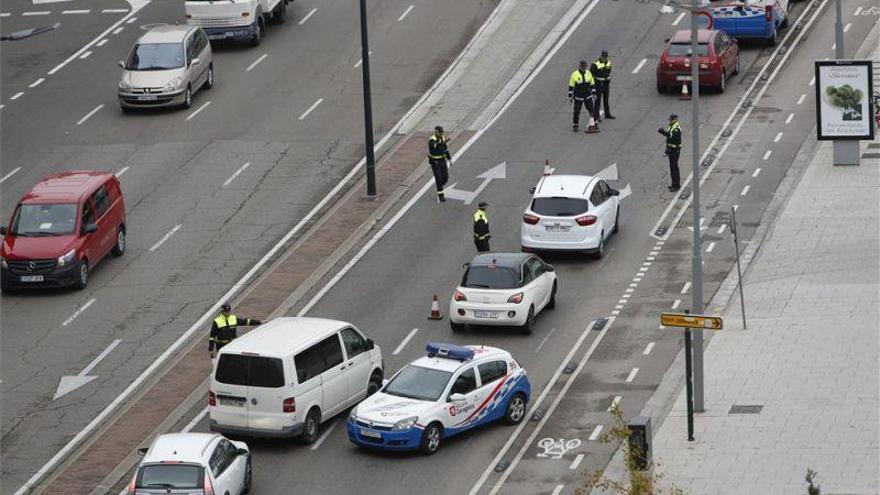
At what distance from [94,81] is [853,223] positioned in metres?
24.4

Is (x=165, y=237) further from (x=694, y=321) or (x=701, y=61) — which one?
(x=694, y=321)

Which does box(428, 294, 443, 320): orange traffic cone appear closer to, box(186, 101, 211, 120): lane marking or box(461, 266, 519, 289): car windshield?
box(461, 266, 519, 289): car windshield

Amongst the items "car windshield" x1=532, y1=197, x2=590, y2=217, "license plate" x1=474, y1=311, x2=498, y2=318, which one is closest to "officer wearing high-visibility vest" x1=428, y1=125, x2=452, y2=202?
"car windshield" x1=532, y1=197, x2=590, y2=217

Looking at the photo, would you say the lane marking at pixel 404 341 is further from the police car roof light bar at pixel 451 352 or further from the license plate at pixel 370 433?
the license plate at pixel 370 433

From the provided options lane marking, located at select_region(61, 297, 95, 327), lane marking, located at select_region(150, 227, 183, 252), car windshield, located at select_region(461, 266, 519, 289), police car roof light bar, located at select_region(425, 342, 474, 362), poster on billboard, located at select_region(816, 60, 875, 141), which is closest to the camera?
police car roof light bar, located at select_region(425, 342, 474, 362)

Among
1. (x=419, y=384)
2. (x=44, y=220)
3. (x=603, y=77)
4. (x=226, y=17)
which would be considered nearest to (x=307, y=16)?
(x=226, y=17)

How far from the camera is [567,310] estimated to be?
4206cm

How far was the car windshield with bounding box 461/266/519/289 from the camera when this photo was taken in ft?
133

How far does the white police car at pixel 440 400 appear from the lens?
3481cm

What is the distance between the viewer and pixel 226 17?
60.9m

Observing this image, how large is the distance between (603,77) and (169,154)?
1197 cm

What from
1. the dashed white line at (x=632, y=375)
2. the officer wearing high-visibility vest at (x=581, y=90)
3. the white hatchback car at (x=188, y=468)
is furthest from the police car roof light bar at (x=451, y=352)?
the officer wearing high-visibility vest at (x=581, y=90)

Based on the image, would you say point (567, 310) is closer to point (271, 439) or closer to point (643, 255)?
point (643, 255)

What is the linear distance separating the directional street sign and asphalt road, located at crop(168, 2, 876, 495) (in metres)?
2.55
